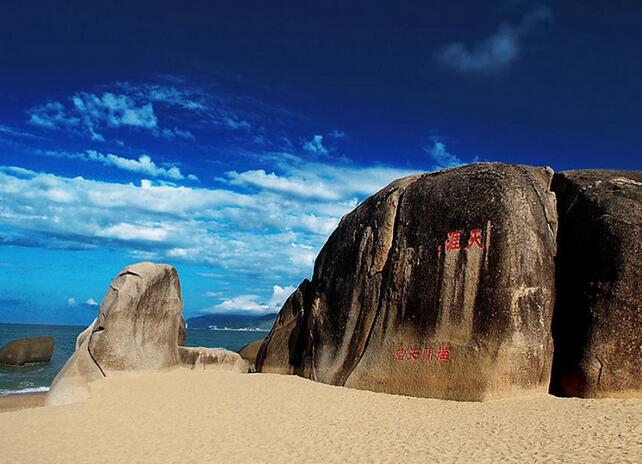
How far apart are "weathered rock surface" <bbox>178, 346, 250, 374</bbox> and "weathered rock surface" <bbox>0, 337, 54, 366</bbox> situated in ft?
71.1

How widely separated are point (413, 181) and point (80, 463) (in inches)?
398

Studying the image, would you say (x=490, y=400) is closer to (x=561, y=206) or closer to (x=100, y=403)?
(x=561, y=206)

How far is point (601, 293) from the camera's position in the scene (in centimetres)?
1147

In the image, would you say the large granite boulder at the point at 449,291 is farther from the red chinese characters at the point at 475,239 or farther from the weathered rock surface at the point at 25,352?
the weathered rock surface at the point at 25,352

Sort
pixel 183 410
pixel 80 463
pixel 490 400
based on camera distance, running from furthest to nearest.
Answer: pixel 183 410 < pixel 490 400 < pixel 80 463

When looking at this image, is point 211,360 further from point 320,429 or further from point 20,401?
point 320,429

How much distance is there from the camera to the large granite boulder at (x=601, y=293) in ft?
36.1

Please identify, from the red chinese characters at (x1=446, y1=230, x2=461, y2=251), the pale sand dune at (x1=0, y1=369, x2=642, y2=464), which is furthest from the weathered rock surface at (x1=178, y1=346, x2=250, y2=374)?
the red chinese characters at (x1=446, y1=230, x2=461, y2=251)

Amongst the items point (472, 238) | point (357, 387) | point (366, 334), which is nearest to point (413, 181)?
point (472, 238)

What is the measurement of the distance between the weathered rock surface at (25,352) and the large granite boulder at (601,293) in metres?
34.0

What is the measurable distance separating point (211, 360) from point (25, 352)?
2199 cm

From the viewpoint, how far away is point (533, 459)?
23.9 feet

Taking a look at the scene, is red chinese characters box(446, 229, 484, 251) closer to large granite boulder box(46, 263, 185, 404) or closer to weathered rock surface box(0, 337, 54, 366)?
large granite boulder box(46, 263, 185, 404)

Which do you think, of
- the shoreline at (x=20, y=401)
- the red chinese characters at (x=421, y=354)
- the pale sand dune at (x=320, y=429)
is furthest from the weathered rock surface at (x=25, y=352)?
the red chinese characters at (x=421, y=354)
